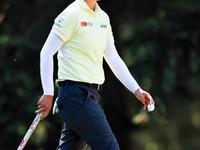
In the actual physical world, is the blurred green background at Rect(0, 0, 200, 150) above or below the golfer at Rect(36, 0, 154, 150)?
below

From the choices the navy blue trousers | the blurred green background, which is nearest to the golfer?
the navy blue trousers

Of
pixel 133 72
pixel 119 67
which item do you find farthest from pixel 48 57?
pixel 133 72

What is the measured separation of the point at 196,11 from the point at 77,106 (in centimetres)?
253

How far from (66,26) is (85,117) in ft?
1.63

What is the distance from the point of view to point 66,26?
6.91 ft

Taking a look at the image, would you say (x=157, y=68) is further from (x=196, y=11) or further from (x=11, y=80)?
(x=11, y=80)

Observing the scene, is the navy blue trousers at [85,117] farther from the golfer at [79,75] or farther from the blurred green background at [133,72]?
the blurred green background at [133,72]

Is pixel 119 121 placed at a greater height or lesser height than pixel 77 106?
lesser

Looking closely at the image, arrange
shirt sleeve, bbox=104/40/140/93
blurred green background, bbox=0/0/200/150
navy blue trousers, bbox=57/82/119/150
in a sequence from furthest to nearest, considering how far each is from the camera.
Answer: blurred green background, bbox=0/0/200/150 < shirt sleeve, bbox=104/40/140/93 < navy blue trousers, bbox=57/82/119/150

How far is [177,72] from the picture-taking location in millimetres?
4352

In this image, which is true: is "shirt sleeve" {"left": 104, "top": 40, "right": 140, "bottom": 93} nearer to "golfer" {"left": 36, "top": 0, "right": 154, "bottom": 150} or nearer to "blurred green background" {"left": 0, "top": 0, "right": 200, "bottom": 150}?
"golfer" {"left": 36, "top": 0, "right": 154, "bottom": 150}

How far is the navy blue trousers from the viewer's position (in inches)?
81.4

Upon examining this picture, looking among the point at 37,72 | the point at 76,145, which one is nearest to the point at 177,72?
the point at 37,72

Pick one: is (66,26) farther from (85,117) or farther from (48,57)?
(85,117)
